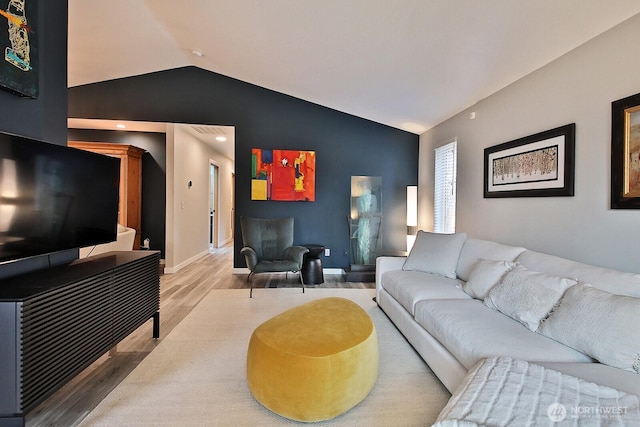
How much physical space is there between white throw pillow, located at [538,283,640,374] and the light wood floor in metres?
2.58

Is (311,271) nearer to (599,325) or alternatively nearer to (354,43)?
(354,43)

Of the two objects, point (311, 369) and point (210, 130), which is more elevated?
point (210, 130)

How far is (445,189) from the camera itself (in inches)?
161

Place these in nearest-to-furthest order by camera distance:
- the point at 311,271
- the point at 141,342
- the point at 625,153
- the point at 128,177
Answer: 1. the point at 625,153
2. the point at 141,342
3. the point at 311,271
4. the point at 128,177

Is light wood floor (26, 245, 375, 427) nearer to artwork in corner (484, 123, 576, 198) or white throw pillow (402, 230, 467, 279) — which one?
white throw pillow (402, 230, 467, 279)

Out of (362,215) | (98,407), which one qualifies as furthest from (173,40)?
(98,407)

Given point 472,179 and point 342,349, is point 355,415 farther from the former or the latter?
point 472,179

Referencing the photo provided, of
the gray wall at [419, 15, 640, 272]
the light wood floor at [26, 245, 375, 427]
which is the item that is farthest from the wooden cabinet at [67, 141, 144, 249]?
the gray wall at [419, 15, 640, 272]

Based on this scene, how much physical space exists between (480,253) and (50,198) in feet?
10.7

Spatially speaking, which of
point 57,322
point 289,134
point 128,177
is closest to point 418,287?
point 57,322

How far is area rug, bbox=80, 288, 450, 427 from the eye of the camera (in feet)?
4.90

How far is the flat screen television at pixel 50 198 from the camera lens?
148 centimetres

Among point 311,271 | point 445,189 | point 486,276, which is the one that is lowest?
point 311,271

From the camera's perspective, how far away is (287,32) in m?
2.85
